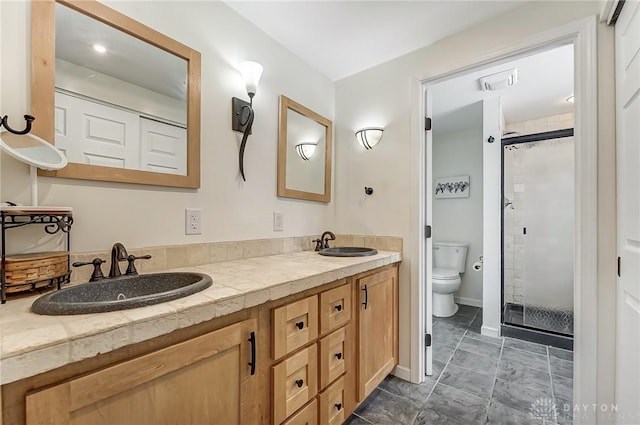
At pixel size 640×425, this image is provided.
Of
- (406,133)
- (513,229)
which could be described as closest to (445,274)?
(513,229)

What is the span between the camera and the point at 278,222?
1.81 m

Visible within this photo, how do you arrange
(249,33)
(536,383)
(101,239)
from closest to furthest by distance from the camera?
(101,239) < (249,33) < (536,383)

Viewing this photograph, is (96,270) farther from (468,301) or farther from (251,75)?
(468,301)

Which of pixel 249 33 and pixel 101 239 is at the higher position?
pixel 249 33

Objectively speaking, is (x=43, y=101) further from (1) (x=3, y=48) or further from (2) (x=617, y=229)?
(2) (x=617, y=229)

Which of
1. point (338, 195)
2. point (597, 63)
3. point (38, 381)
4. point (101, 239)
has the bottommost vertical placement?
point (38, 381)

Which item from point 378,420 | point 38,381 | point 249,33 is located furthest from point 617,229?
point 249,33

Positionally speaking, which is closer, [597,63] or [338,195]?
[597,63]

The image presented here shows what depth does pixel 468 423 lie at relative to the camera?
1.46 m

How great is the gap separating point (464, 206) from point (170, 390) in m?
3.62

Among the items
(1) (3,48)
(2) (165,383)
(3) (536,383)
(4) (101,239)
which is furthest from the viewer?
(3) (536,383)

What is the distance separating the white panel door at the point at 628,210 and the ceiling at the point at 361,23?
0.63 meters

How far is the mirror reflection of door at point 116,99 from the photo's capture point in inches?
40.0

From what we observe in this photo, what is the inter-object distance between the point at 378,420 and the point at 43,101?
2052mm
